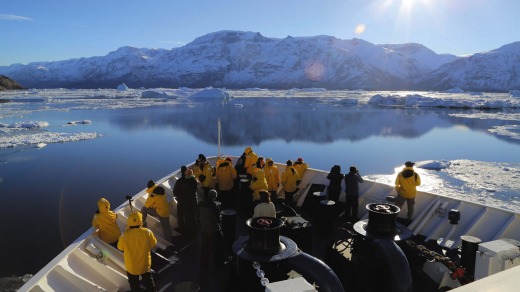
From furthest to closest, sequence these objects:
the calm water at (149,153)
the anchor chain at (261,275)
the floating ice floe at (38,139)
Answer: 1. the floating ice floe at (38,139)
2. the calm water at (149,153)
3. the anchor chain at (261,275)

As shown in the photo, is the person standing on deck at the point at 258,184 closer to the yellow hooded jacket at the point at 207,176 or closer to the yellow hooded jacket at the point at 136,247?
the yellow hooded jacket at the point at 207,176

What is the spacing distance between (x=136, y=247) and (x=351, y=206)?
453 centimetres

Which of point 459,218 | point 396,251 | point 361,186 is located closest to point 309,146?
point 361,186

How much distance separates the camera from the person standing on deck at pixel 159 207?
620 cm

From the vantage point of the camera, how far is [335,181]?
7.70m

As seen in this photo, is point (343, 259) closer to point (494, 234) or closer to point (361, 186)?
point (494, 234)

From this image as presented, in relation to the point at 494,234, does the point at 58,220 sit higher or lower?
lower

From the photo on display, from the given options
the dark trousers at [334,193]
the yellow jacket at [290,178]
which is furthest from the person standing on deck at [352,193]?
the yellow jacket at [290,178]

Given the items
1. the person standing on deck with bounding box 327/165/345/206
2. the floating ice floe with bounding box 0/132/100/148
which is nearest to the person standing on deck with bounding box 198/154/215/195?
the person standing on deck with bounding box 327/165/345/206

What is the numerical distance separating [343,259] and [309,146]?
61.8ft

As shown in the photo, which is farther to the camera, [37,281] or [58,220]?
[58,220]

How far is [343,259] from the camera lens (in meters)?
4.96

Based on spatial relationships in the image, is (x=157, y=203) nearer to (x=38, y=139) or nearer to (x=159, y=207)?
(x=159, y=207)

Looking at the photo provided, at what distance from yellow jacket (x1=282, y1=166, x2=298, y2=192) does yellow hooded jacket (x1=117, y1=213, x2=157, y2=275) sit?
385 centimetres
